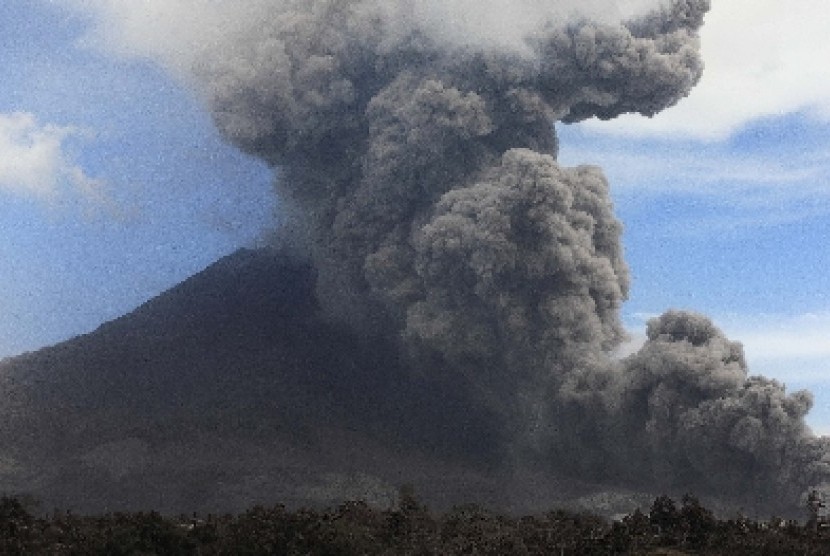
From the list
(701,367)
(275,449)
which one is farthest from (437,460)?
(701,367)

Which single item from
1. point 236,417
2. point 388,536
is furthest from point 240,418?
point 388,536

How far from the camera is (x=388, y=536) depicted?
20.6 meters

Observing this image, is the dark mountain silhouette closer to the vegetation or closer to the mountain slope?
the mountain slope

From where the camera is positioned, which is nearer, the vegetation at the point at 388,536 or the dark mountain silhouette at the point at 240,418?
the vegetation at the point at 388,536

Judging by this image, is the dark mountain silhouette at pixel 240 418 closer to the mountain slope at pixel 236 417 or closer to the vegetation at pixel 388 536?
the mountain slope at pixel 236 417

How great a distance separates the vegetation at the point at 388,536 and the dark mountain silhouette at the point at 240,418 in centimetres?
3109

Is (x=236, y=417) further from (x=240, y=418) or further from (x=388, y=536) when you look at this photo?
(x=388, y=536)

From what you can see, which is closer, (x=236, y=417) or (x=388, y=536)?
(x=388, y=536)

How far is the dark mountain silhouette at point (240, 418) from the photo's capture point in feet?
182

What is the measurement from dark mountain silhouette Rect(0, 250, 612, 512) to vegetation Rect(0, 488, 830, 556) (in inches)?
1224

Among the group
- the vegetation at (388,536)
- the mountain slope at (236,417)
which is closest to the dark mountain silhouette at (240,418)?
the mountain slope at (236,417)

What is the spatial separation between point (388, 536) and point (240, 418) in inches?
1843

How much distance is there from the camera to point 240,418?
217 ft

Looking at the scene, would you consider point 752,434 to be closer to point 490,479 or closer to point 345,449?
point 490,479
